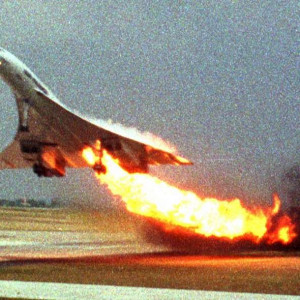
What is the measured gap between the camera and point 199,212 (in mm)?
31234

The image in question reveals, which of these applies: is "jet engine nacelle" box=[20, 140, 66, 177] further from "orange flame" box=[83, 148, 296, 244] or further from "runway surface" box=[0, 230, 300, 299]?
"runway surface" box=[0, 230, 300, 299]

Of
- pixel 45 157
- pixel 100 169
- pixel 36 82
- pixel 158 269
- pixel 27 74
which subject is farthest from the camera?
pixel 45 157

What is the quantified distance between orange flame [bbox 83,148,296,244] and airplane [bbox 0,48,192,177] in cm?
66

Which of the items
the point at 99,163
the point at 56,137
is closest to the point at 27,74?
the point at 56,137

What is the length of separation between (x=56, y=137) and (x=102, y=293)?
1686 cm

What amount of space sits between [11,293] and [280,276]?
7836 mm

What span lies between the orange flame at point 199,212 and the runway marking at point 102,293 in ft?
47.2

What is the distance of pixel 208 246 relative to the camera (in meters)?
30.8

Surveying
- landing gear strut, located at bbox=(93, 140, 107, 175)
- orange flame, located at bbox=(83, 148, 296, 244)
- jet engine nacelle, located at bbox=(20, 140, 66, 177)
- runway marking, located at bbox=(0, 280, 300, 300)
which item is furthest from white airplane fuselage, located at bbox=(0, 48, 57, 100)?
runway marking, located at bbox=(0, 280, 300, 300)

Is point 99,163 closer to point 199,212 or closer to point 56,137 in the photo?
point 56,137

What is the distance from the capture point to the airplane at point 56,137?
29.4m

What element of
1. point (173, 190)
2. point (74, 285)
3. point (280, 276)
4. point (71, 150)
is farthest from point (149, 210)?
point (74, 285)

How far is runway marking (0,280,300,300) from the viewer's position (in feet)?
49.3

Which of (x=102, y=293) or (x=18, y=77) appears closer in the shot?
(x=102, y=293)
